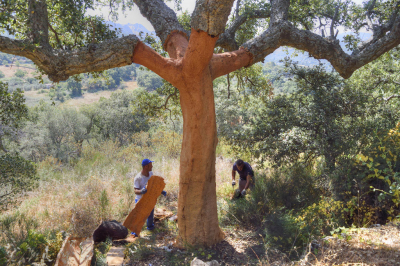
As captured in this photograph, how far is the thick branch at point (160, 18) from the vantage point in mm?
4414

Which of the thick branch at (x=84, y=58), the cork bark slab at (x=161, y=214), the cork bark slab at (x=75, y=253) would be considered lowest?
the cork bark slab at (x=75, y=253)

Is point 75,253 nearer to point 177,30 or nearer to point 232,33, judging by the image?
point 177,30

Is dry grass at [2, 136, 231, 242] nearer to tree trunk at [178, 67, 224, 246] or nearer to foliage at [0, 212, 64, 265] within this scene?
foliage at [0, 212, 64, 265]

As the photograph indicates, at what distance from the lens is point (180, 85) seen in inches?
148

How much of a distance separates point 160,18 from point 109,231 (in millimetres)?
3888

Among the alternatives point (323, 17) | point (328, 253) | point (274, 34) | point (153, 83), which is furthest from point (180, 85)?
point (153, 83)

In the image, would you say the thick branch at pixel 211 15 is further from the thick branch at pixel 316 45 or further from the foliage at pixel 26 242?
the foliage at pixel 26 242

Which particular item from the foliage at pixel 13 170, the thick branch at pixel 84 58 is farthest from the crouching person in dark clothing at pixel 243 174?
the foliage at pixel 13 170

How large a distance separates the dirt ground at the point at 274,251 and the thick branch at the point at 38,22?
330cm

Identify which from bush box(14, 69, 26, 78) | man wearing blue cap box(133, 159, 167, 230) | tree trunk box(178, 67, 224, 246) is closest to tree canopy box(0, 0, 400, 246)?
tree trunk box(178, 67, 224, 246)

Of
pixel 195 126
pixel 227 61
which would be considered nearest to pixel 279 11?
pixel 227 61

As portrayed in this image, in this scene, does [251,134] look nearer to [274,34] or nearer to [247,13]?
[274,34]

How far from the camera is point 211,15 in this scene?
2.80 meters

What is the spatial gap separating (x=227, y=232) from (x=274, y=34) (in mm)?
3726
